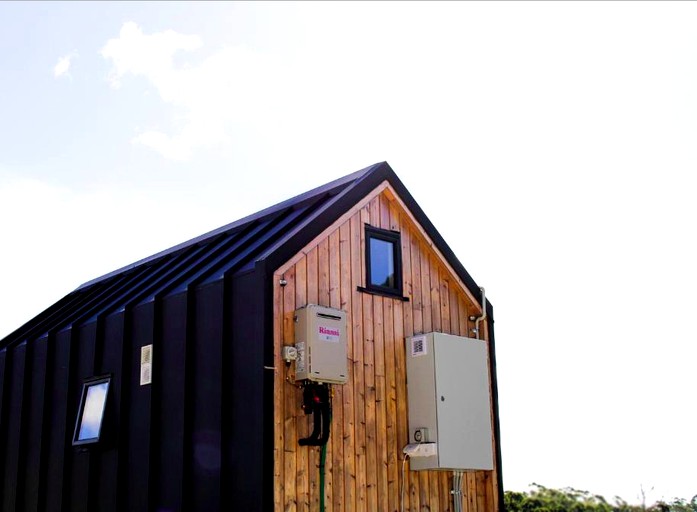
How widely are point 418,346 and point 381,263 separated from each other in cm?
119

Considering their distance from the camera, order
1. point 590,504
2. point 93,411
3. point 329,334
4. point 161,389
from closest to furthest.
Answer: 1. point 590,504
2. point 329,334
3. point 161,389
4. point 93,411

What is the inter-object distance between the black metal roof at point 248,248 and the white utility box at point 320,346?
681mm

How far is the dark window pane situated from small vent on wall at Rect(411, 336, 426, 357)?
→ 0.81 m

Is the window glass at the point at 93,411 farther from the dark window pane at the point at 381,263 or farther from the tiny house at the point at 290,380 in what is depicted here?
the dark window pane at the point at 381,263

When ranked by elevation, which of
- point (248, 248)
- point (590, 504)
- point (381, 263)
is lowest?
point (590, 504)

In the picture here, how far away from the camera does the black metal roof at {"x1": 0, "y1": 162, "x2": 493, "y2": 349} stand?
34.0 ft

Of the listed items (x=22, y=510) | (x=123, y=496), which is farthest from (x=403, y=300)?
(x=22, y=510)

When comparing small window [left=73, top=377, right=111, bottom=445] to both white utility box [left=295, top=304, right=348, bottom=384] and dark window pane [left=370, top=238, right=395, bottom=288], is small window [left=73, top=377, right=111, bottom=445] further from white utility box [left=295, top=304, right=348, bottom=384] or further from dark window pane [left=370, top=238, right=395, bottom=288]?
dark window pane [left=370, top=238, right=395, bottom=288]

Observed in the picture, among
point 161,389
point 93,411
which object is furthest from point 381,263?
point 93,411

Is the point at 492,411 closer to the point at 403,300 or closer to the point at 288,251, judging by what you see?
the point at 403,300

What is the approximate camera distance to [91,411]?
1161 centimetres

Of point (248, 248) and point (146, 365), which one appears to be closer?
point (146, 365)

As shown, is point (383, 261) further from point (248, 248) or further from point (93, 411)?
point (93, 411)

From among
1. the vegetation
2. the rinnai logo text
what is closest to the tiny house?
the rinnai logo text
